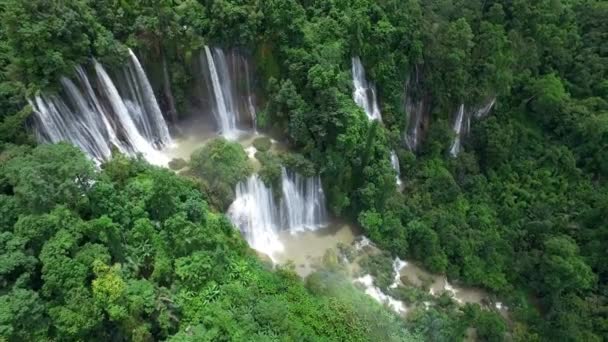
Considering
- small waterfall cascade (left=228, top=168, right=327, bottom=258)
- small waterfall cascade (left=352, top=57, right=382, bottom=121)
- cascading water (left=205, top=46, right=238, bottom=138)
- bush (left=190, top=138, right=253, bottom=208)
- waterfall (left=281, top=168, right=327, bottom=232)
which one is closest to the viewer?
bush (left=190, top=138, right=253, bottom=208)

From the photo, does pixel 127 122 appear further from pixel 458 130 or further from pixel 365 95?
pixel 458 130

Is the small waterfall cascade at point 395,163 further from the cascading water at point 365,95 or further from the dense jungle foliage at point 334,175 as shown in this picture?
the dense jungle foliage at point 334,175

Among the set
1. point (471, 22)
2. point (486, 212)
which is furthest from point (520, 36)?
point (486, 212)

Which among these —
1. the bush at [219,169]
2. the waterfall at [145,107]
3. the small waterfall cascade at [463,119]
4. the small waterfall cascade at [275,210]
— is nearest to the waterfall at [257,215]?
the small waterfall cascade at [275,210]

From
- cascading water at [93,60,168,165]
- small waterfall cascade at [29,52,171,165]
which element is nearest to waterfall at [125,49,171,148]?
small waterfall cascade at [29,52,171,165]

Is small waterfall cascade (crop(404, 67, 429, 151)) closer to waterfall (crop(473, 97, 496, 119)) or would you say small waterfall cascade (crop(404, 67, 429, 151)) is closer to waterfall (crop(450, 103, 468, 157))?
waterfall (crop(450, 103, 468, 157))

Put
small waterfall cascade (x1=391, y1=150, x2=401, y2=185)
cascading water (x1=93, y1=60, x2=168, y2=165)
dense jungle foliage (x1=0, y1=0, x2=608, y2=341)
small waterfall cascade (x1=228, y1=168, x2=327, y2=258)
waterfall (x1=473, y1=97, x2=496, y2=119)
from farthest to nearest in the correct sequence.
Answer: waterfall (x1=473, y1=97, x2=496, y2=119) → small waterfall cascade (x1=391, y1=150, x2=401, y2=185) → small waterfall cascade (x1=228, y1=168, x2=327, y2=258) → cascading water (x1=93, y1=60, x2=168, y2=165) → dense jungle foliage (x1=0, y1=0, x2=608, y2=341)

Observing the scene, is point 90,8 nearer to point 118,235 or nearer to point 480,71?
point 118,235
